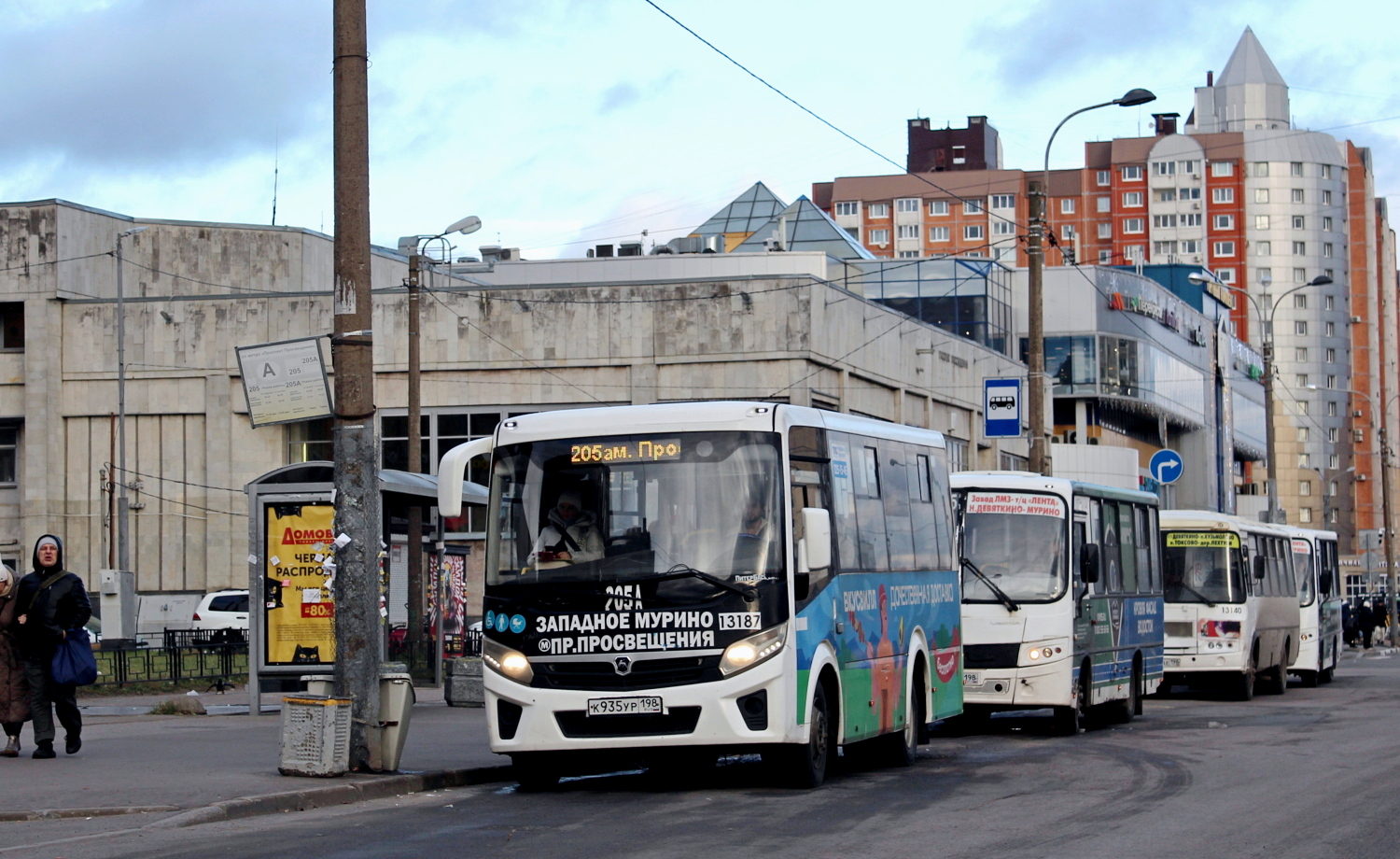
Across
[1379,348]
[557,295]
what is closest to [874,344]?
[557,295]

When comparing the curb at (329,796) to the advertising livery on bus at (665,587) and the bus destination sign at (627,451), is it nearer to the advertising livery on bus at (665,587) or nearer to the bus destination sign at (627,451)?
the advertising livery on bus at (665,587)

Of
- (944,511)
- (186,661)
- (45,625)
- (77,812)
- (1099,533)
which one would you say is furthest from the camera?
(186,661)

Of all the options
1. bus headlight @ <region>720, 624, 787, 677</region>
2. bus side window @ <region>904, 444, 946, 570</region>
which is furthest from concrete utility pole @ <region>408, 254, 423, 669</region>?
bus headlight @ <region>720, 624, 787, 677</region>

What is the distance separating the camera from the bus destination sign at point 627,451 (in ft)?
43.4

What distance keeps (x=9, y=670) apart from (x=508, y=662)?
4111 mm

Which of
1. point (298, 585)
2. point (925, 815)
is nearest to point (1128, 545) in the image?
point (298, 585)

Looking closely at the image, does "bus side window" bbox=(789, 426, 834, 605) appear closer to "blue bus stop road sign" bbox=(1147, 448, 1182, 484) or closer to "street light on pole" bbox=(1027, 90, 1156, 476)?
"street light on pole" bbox=(1027, 90, 1156, 476)

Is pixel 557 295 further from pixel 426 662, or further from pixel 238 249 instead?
pixel 426 662

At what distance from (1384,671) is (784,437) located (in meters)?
29.7

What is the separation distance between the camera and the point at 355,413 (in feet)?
43.4

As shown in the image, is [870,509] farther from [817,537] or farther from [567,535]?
[567,535]

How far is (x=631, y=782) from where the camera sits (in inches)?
564

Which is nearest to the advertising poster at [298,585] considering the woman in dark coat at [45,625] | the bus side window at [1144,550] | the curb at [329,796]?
the woman in dark coat at [45,625]

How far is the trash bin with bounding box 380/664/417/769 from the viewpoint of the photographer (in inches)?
526
